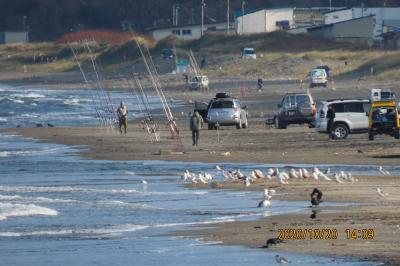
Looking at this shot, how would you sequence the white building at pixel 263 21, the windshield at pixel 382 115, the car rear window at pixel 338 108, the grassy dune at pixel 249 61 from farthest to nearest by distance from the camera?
the white building at pixel 263 21 → the grassy dune at pixel 249 61 → the car rear window at pixel 338 108 → the windshield at pixel 382 115

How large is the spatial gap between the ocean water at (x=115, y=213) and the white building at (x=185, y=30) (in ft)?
313

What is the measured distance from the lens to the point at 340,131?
36250 millimetres

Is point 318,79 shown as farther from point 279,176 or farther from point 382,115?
point 279,176

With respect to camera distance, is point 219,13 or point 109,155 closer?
point 109,155

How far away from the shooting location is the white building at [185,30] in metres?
128

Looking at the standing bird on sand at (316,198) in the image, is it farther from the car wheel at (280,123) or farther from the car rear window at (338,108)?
the car wheel at (280,123)

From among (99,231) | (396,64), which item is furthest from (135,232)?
(396,64)

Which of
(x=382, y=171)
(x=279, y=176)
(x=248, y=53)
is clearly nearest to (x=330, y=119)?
(x=382, y=171)

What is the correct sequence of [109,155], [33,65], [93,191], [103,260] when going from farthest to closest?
1. [33,65]
2. [109,155]
3. [93,191]
4. [103,260]

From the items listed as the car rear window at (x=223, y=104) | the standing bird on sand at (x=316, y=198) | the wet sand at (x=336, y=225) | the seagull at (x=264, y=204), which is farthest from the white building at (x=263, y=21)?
the standing bird on sand at (x=316, y=198)

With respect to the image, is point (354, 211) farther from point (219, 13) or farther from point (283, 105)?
point (219, 13)

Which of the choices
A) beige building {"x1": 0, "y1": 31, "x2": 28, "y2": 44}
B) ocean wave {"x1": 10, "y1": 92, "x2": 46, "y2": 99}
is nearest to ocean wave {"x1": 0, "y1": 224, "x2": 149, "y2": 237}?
ocean wave {"x1": 10, "y1": 92, "x2": 46, "y2": 99}

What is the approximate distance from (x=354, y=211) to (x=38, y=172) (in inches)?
459

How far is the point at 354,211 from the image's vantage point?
1914cm
